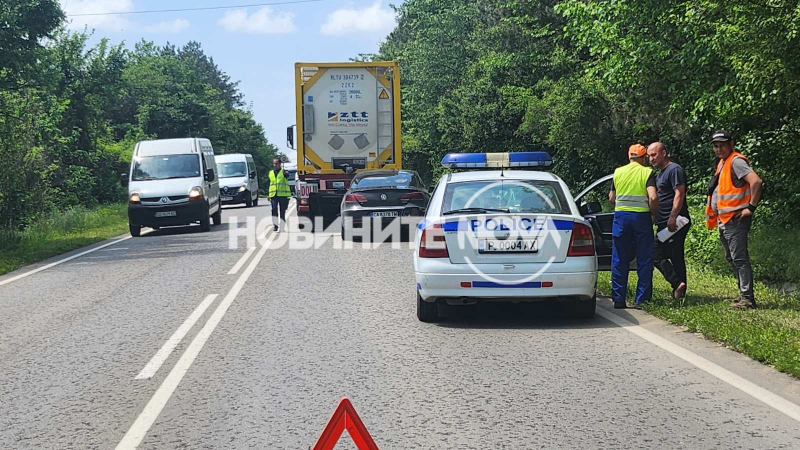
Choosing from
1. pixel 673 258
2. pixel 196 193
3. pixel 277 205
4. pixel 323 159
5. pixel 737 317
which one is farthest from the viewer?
pixel 196 193

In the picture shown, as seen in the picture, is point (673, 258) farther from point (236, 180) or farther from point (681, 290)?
point (236, 180)

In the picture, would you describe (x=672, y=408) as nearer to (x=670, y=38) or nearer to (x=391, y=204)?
(x=670, y=38)

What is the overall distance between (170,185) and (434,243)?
1619 centimetres

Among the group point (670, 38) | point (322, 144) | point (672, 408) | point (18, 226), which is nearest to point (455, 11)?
point (322, 144)

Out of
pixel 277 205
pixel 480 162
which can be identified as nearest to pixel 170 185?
pixel 277 205

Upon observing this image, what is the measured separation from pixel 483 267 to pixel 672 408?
3273 millimetres

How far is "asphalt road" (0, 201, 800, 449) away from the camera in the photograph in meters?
5.80

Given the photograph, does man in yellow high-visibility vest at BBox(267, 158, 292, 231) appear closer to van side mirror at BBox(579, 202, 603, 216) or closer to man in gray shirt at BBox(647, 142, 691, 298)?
van side mirror at BBox(579, 202, 603, 216)

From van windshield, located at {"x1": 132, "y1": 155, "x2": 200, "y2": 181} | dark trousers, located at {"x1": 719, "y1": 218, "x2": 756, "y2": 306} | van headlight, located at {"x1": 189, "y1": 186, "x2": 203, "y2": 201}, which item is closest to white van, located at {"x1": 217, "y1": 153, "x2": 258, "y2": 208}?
van windshield, located at {"x1": 132, "y1": 155, "x2": 200, "y2": 181}

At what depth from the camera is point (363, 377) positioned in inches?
290

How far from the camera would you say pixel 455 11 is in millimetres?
49344

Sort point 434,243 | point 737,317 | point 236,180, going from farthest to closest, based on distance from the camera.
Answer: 1. point 236,180
2. point 434,243
3. point 737,317

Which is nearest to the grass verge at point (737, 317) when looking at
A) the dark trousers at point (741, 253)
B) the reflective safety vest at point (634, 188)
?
the dark trousers at point (741, 253)

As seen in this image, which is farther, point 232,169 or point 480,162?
point 232,169
